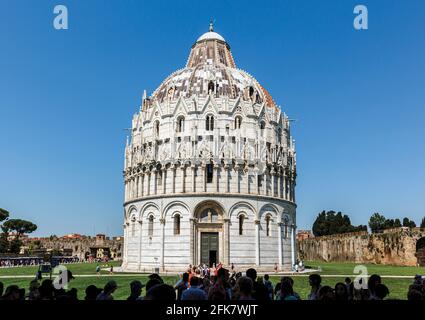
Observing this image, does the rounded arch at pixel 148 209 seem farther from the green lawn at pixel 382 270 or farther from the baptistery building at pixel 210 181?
the green lawn at pixel 382 270

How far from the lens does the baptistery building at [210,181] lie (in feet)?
153

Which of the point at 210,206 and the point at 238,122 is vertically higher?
the point at 238,122

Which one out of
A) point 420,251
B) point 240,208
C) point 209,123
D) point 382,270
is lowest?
point 382,270

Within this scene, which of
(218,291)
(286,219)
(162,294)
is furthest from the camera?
(286,219)

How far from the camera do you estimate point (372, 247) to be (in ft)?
258

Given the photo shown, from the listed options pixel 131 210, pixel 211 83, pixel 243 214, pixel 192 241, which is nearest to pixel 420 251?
pixel 243 214

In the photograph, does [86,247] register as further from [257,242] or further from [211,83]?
[257,242]

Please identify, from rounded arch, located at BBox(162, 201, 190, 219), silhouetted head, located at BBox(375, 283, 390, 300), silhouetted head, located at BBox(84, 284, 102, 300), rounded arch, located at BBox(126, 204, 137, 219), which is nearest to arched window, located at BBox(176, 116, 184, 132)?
rounded arch, located at BBox(162, 201, 190, 219)

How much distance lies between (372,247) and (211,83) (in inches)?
1874

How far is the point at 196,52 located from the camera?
6494 centimetres

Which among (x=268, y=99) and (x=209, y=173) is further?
(x=268, y=99)

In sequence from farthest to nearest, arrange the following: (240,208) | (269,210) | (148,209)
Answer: (148,209)
(269,210)
(240,208)

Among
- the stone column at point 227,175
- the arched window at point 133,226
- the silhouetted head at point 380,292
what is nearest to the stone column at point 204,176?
the stone column at point 227,175

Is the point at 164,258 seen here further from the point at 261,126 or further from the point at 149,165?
the point at 261,126
